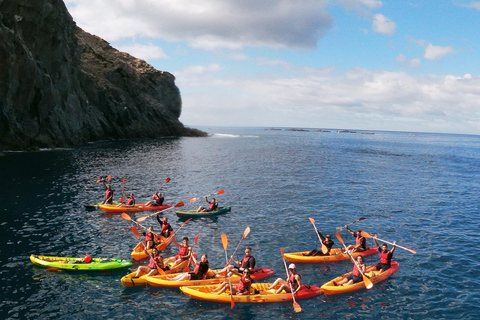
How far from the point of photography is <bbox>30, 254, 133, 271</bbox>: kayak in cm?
2025

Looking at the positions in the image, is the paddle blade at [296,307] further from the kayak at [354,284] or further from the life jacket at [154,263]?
the life jacket at [154,263]

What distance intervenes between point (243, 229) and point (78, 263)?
12.9 meters

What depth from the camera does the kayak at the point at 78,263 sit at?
797 inches

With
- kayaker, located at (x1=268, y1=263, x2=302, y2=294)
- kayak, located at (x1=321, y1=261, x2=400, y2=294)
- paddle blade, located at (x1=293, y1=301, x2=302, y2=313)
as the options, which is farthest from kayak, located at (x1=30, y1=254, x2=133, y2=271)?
kayak, located at (x1=321, y1=261, x2=400, y2=294)

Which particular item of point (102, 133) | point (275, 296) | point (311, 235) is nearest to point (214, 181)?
point (311, 235)

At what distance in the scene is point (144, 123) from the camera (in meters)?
122

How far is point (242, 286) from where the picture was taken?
18250 mm

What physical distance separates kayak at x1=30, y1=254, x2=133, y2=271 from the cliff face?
46.7 m

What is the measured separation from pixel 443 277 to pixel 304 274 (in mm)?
8325

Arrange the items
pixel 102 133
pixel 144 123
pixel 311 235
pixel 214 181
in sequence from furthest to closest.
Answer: pixel 144 123, pixel 102 133, pixel 214 181, pixel 311 235

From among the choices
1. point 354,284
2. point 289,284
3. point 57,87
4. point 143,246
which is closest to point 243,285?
point 289,284

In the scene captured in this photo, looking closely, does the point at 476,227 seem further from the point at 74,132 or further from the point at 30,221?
the point at 74,132

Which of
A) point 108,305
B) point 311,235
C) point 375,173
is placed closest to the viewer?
point 108,305

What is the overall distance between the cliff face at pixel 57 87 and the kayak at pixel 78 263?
153 ft
